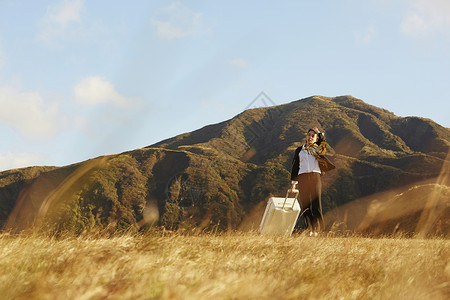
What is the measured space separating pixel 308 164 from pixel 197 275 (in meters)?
5.79

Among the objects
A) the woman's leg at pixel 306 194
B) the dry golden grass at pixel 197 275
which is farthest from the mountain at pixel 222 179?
the dry golden grass at pixel 197 275

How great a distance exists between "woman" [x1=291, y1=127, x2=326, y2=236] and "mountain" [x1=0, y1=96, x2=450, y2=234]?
223 feet

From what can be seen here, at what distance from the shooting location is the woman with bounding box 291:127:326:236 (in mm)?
7320

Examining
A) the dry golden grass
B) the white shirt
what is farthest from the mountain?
the dry golden grass

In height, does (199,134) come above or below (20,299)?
above

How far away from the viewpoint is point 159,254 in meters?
2.69

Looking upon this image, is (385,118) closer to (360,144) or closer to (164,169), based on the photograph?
(360,144)

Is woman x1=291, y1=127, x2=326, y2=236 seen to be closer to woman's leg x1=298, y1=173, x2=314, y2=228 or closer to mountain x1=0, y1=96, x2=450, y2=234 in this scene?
woman's leg x1=298, y1=173, x2=314, y2=228

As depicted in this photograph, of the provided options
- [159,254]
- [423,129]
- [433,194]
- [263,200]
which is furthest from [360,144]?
[159,254]

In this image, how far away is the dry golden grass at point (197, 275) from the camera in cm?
154

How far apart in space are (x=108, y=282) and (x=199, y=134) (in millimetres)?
181207

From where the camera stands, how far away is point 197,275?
193 cm

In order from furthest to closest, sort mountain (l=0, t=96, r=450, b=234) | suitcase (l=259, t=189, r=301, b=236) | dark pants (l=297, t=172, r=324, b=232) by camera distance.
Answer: mountain (l=0, t=96, r=450, b=234)
dark pants (l=297, t=172, r=324, b=232)
suitcase (l=259, t=189, r=301, b=236)

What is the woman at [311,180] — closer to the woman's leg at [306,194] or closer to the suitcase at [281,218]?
the woman's leg at [306,194]
